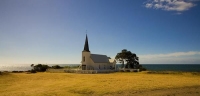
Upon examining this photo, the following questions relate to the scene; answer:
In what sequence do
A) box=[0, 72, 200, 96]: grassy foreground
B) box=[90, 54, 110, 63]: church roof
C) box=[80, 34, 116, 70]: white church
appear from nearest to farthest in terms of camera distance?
box=[0, 72, 200, 96]: grassy foreground
box=[80, 34, 116, 70]: white church
box=[90, 54, 110, 63]: church roof

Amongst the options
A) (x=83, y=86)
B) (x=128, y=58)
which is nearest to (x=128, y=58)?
(x=128, y=58)

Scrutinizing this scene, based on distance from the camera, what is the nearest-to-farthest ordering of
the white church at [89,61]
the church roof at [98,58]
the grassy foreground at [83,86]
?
the grassy foreground at [83,86] < the white church at [89,61] < the church roof at [98,58]

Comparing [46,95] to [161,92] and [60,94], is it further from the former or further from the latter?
[161,92]

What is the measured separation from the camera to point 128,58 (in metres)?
62.6

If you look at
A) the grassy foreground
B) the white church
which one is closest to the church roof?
the white church

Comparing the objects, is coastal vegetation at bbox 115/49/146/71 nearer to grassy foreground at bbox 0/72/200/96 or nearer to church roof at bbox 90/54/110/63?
church roof at bbox 90/54/110/63

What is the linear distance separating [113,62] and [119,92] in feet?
130

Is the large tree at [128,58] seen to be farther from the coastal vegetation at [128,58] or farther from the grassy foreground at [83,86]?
the grassy foreground at [83,86]

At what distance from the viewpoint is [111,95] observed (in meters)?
17.1

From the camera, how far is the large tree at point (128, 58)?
202 ft

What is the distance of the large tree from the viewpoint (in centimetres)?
6150

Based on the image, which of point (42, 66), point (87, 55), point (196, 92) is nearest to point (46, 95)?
point (196, 92)

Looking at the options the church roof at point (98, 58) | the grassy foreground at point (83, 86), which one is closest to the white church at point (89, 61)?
the church roof at point (98, 58)

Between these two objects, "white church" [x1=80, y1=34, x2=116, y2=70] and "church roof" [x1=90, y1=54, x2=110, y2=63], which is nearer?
"white church" [x1=80, y1=34, x2=116, y2=70]
